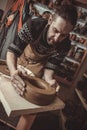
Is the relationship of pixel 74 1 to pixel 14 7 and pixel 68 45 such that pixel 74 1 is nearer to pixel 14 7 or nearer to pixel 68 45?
pixel 14 7

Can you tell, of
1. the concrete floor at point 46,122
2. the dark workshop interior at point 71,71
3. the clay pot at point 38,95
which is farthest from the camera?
the dark workshop interior at point 71,71

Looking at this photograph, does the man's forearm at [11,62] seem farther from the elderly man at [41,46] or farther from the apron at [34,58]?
the apron at [34,58]

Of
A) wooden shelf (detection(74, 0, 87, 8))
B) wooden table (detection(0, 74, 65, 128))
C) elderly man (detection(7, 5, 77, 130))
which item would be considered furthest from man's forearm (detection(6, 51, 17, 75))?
wooden shelf (detection(74, 0, 87, 8))

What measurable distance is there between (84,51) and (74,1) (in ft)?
2.71

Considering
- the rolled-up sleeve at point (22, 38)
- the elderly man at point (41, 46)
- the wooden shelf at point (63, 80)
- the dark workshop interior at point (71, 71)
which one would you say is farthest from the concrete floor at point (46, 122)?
the rolled-up sleeve at point (22, 38)

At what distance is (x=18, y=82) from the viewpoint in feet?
4.04

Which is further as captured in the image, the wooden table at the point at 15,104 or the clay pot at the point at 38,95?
the clay pot at the point at 38,95

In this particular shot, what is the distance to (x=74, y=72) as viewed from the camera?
142 inches

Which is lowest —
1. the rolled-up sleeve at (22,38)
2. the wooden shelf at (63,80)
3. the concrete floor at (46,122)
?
the concrete floor at (46,122)

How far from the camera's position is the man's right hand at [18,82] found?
3.95 feet

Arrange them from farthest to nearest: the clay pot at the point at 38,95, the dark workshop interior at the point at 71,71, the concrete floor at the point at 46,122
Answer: the dark workshop interior at the point at 71,71, the concrete floor at the point at 46,122, the clay pot at the point at 38,95

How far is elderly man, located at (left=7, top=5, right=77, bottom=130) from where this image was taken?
136 centimetres

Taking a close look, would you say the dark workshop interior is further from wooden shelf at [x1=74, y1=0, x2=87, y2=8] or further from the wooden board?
the wooden board

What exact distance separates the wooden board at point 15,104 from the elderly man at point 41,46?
42 mm
